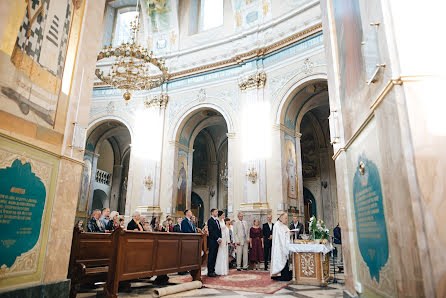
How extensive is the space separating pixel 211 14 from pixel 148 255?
1257 cm

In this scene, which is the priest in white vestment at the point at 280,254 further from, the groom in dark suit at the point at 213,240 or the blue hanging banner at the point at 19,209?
the blue hanging banner at the point at 19,209

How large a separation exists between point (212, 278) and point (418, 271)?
221 inches

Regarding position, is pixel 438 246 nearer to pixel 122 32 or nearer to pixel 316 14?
pixel 316 14

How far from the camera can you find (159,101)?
45.2 ft

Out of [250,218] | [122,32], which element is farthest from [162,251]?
[122,32]

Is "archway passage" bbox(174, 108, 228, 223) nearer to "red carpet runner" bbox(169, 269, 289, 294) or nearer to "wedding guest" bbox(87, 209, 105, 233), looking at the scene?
"wedding guest" bbox(87, 209, 105, 233)

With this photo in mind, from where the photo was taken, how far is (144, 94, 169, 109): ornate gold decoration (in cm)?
1375

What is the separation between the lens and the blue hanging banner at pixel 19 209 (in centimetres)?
355

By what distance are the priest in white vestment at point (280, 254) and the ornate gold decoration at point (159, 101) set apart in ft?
28.3

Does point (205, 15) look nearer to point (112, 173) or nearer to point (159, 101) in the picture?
point (159, 101)

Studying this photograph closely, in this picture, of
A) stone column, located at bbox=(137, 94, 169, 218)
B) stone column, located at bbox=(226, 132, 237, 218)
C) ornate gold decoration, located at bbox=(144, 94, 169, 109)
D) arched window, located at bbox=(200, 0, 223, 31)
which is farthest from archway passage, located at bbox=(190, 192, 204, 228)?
arched window, located at bbox=(200, 0, 223, 31)

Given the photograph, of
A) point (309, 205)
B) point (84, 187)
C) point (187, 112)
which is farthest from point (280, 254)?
point (84, 187)

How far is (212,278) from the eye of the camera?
7.02m

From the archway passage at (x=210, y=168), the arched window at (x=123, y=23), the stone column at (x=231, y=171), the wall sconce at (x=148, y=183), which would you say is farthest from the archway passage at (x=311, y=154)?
the arched window at (x=123, y=23)
